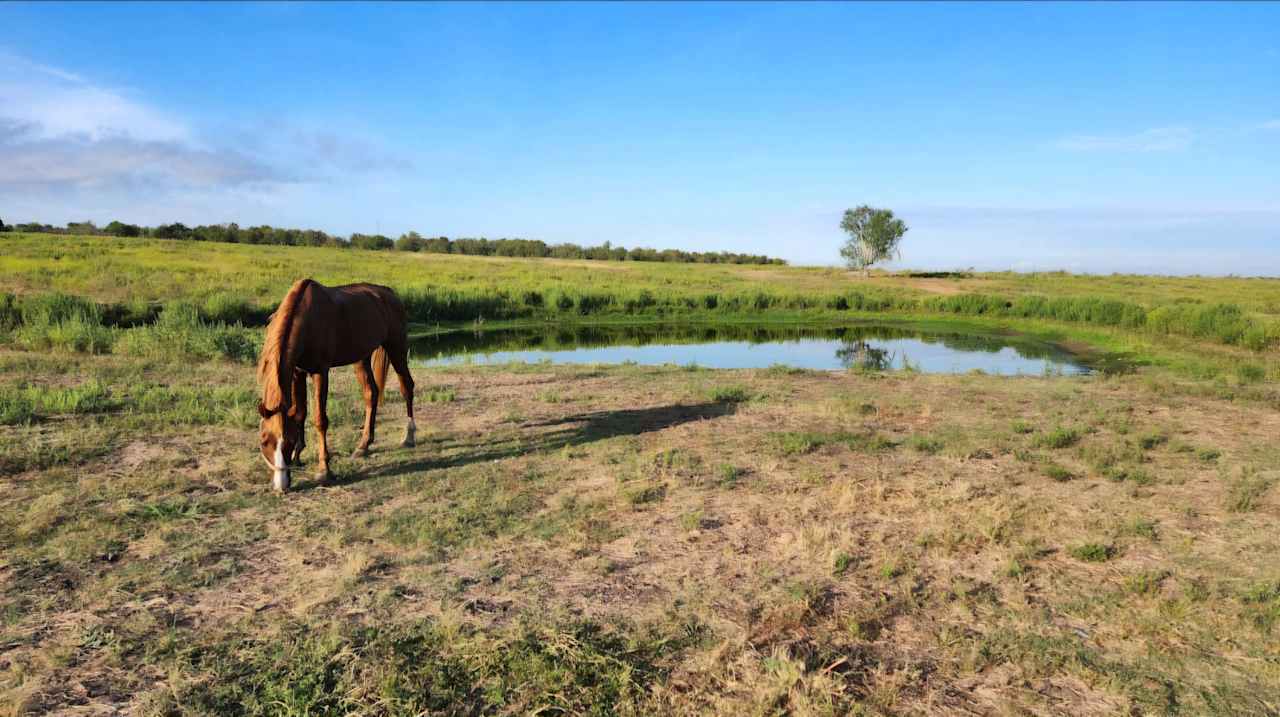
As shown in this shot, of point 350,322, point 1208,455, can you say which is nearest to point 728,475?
point 350,322

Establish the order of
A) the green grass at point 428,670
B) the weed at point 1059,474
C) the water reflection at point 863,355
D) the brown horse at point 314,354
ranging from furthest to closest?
the water reflection at point 863,355 < the weed at point 1059,474 < the brown horse at point 314,354 < the green grass at point 428,670

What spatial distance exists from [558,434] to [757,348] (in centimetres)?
1764

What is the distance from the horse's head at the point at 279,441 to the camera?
6.52m

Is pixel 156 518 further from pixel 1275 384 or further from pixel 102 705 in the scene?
pixel 1275 384

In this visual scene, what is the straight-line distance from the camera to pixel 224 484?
6.91 meters

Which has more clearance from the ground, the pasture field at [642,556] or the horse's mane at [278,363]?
the horse's mane at [278,363]

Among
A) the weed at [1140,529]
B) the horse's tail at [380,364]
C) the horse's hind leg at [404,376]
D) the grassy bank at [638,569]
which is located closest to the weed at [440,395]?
the grassy bank at [638,569]

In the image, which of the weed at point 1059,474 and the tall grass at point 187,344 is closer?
the weed at point 1059,474

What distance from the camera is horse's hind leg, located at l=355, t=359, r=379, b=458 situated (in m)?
8.10

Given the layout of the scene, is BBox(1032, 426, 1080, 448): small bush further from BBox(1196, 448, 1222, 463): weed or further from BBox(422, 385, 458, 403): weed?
BBox(422, 385, 458, 403): weed

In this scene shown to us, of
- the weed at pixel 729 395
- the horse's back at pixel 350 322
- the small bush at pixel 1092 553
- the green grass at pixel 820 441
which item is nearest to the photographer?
the small bush at pixel 1092 553

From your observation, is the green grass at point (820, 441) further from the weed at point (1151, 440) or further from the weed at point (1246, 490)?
the weed at point (1246, 490)

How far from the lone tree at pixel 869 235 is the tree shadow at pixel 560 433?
76384mm

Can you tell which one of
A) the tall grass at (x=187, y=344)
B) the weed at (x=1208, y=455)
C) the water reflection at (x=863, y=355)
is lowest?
the water reflection at (x=863, y=355)
